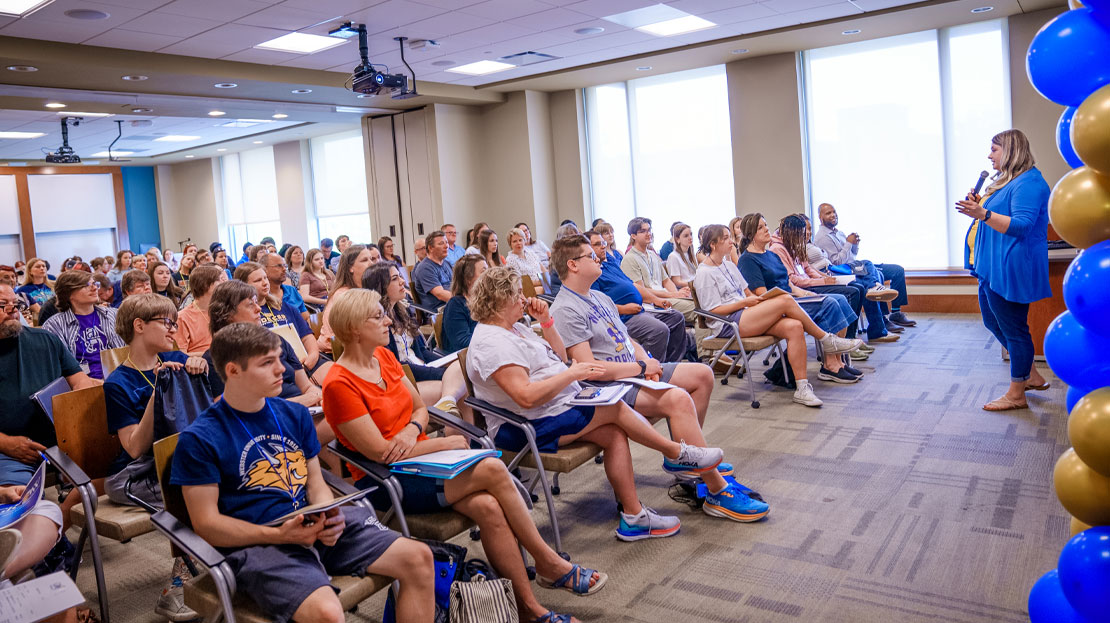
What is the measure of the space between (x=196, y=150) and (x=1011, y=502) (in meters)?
15.7

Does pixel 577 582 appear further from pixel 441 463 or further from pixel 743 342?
pixel 743 342

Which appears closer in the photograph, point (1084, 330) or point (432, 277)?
point (1084, 330)

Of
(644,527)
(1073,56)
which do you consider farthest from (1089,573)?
(644,527)

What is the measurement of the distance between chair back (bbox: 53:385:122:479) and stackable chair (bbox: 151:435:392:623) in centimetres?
92

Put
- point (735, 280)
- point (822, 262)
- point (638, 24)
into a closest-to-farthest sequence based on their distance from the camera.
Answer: point (735, 280), point (822, 262), point (638, 24)

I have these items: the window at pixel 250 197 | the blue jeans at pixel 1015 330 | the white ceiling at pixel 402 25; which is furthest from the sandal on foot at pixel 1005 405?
the window at pixel 250 197

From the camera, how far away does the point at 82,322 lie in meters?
4.51

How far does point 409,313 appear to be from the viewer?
4.50m

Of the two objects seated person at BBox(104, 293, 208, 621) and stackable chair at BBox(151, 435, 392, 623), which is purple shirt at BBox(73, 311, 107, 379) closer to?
seated person at BBox(104, 293, 208, 621)

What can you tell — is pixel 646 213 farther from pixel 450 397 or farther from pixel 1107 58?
pixel 1107 58

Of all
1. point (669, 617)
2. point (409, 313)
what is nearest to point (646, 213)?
point (409, 313)

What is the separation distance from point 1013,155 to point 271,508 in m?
4.42

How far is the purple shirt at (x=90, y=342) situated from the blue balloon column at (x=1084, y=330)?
4.74m

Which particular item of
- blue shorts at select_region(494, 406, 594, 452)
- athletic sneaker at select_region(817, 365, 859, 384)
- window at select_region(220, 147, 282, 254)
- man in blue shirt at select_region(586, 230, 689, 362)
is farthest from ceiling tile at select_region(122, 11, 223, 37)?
window at select_region(220, 147, 282, 254)
